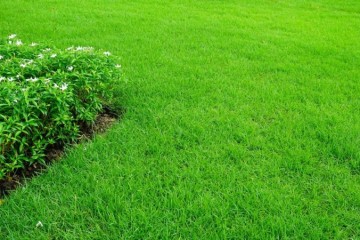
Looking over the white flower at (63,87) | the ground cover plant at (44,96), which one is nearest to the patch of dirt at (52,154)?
the ground cover plant at (44,96)

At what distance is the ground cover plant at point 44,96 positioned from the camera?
265cm

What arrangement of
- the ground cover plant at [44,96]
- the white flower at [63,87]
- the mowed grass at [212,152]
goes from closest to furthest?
1. the mowed grass at [212,152]
2. the ground cover plant at [44,96]
3. the white flower at [63,87]

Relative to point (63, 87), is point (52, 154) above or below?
below

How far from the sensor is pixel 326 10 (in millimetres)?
9375

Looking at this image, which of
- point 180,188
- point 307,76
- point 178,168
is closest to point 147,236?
point 180,188

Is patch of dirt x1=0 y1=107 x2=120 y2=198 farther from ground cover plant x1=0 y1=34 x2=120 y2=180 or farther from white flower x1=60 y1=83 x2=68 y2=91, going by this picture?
white flower x1=60 y1=83 x2=68 y2=91

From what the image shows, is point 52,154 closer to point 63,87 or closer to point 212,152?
point 63,87

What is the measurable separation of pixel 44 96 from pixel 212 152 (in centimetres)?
145

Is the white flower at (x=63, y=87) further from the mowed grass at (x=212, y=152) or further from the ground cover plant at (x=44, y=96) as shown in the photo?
the mowed grass at (x=212, y=152)

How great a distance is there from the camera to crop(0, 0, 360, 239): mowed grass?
232 cm

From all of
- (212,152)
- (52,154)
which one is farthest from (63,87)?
(212,152)

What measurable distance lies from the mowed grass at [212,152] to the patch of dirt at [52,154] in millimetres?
122

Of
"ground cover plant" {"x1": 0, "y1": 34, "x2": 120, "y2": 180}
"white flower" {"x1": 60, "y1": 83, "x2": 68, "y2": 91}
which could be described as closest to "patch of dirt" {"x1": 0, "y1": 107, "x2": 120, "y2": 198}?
"ground cover plant" {"x1": 0, "y1": 34, "x2": 120, "y2": 180}

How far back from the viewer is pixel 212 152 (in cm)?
302
